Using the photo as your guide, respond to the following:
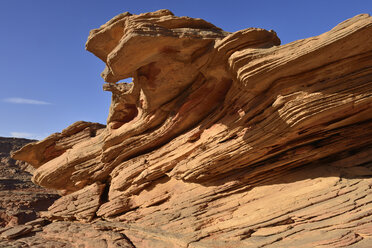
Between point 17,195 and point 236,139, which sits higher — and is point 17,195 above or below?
below

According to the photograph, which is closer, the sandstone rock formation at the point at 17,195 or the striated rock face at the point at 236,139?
the striated rock face at the point at 236,139

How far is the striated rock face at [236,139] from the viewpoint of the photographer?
7957 millimetres

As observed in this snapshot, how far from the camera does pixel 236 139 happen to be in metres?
10.0

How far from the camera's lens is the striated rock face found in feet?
26.1

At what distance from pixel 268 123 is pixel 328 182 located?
9.09 ft

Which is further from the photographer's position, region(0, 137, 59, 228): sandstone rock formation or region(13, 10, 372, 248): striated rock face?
region(0, 137, 59, 228): sandstone rock formation

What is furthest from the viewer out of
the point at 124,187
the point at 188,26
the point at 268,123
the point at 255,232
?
the point at 124,187

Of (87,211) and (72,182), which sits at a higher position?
(72,182)

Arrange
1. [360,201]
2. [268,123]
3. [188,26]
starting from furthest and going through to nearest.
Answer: [188,26], [268,123], [360,201]

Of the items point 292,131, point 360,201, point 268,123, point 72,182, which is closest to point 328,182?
point 360,201

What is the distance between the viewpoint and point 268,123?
30.2 ft

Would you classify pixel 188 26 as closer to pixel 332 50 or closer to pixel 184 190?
pixel 332 50

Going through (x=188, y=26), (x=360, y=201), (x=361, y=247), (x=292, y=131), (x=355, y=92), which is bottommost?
(x=361, y=247)

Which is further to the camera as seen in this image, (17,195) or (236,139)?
(17,195)
